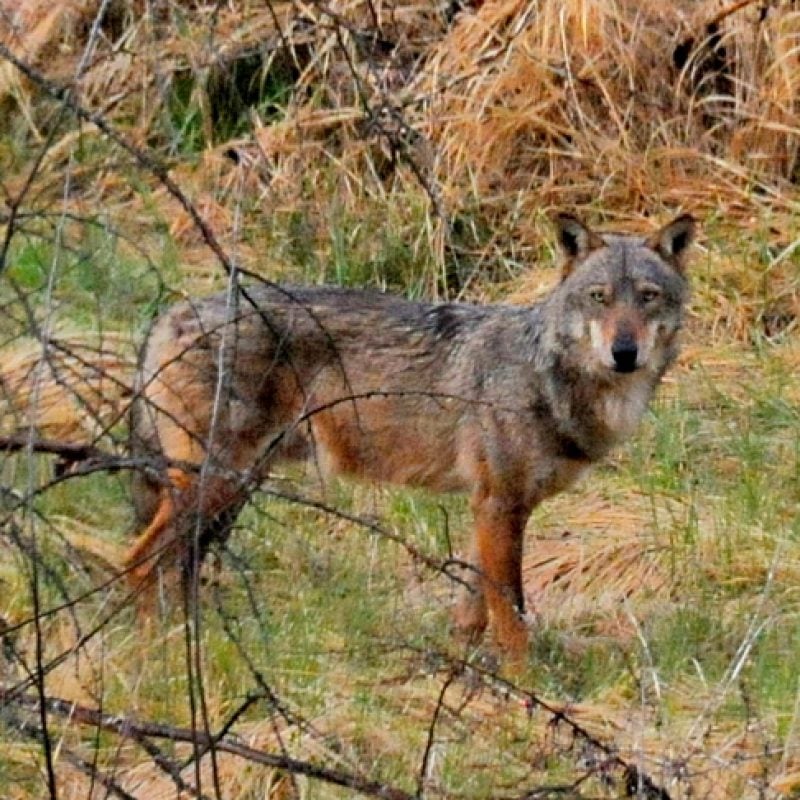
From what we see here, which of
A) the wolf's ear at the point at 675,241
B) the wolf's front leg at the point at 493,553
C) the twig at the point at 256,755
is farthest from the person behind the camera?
the wolf's ear at the point at 675,241

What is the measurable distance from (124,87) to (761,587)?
5.41 meters

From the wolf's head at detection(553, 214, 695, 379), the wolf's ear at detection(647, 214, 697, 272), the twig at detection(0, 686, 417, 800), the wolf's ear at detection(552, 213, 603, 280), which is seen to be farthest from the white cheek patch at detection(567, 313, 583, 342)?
the twig at detection(0, 686, 417, 800)

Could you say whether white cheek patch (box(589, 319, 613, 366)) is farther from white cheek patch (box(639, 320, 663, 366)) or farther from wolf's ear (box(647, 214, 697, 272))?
wolf's ear (box(647, 214, 697, 272))

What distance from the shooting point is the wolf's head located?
5840mm

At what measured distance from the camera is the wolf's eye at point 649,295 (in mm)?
5918

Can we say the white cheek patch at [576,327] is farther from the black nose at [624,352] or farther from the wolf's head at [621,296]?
the black nose at [624,352]

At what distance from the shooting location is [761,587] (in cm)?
595

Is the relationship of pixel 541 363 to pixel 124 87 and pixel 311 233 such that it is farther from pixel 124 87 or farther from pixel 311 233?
pixel 124 87

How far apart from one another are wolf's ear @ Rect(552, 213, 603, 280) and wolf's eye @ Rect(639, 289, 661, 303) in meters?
0.29

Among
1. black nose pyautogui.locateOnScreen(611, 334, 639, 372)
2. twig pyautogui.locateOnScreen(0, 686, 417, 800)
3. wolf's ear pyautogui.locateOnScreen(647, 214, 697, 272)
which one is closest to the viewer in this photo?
twig pyautogui.locateOnScreen(0, 686, 417, 800)

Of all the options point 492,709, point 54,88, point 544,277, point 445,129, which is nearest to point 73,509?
point 492,709

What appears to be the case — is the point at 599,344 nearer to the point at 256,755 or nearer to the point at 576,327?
the point at 576,327

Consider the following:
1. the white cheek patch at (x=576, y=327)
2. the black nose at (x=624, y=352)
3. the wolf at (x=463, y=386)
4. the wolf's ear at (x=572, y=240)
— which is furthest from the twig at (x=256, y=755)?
the wolf's ear at (x=572, y=240)

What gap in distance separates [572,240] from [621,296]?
1.14 ft
